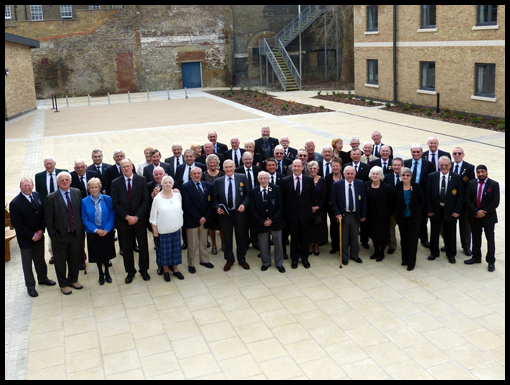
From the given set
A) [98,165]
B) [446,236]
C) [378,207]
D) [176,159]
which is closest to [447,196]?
[446,236]

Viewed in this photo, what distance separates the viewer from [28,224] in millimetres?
8469

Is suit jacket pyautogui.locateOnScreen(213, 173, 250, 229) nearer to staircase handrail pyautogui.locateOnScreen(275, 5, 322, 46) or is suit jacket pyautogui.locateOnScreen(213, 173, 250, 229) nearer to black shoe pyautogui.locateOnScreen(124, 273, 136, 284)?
black shoe pyautogui.locateOnScreen(124, 273, 136, 284)

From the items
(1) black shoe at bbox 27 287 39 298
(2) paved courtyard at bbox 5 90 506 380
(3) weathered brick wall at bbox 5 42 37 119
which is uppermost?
(3) weathered brick wall at bbox 5 42 37 119

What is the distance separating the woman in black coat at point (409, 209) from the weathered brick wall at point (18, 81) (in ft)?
86.0

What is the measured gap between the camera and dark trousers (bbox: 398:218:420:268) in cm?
887

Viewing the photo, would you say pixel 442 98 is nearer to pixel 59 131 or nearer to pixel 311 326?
pixel 59 131

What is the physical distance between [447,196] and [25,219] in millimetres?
6802

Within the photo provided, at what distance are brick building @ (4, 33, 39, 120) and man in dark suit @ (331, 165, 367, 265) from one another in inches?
966

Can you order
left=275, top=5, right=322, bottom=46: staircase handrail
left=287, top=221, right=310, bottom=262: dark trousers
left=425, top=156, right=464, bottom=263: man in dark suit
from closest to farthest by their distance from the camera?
left=425, top=156, right=464, bottom=263: man in dark suit → left=287, top=221, right=310, bottom=262: dark trousers → left=275, top=5, right=322, bottom=46: staircase handrail

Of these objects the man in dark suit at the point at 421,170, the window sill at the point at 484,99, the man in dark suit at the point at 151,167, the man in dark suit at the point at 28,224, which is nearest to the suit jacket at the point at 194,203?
the man in dark suit at the point at 151,167

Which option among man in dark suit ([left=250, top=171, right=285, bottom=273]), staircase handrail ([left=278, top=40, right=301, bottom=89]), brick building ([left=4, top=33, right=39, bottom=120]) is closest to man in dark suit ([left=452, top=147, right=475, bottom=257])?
man in dark suit ([left=250, top=171, right=285, bottom=273])

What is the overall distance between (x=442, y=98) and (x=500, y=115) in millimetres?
3859

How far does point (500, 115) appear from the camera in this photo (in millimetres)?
22188

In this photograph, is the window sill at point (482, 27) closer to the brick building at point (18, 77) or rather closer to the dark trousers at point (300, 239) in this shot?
the dark trousers at point (300, 239)
